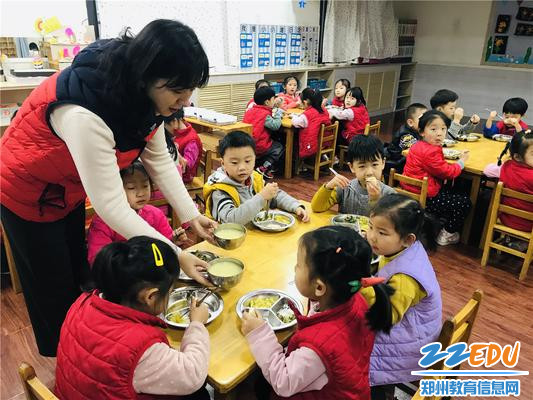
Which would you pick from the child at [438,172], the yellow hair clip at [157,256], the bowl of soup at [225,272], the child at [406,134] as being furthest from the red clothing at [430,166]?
the yellow hair clip at [157,256]

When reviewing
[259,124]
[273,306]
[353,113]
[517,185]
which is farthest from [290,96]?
[273,306]

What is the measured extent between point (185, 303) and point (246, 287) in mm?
218

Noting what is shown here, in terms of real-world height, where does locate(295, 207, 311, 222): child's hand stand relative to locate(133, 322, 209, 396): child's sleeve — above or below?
below

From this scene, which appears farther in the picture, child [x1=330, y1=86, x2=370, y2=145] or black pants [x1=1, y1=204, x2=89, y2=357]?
child [x1=330, y1=86, x2=370, y2=145]

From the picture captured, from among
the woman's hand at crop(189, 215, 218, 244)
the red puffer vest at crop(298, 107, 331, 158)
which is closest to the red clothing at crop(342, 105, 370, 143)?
the red puffer vest at crop(298, 107, 331, 158)

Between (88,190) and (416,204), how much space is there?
111cm

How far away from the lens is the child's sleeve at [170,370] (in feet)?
3.23

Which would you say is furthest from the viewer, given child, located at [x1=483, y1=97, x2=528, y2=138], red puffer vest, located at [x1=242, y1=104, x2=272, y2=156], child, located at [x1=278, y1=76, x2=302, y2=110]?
child, located at [x1=278, y1=76, x2=302, y2=110]

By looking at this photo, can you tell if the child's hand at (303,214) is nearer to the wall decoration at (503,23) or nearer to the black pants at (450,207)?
the black pants at (450,207)

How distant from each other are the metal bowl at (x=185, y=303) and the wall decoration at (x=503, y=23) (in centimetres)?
824

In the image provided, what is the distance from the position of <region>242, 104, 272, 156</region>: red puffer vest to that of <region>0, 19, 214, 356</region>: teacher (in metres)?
2.96

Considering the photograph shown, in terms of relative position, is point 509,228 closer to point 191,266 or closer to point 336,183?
point 336,183

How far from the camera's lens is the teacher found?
3.63 ft

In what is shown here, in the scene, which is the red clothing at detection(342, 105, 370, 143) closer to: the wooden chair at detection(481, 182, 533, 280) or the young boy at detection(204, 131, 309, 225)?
the wooden chair at detection(481, 182, 533, 280)
